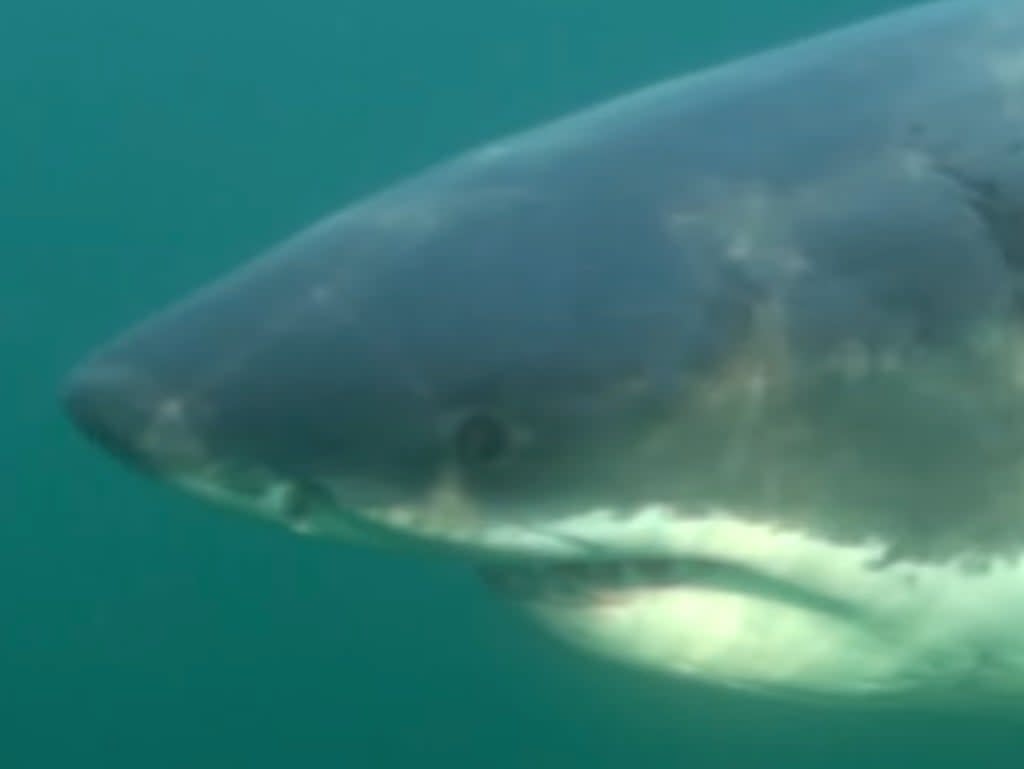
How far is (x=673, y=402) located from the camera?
7.46 ft

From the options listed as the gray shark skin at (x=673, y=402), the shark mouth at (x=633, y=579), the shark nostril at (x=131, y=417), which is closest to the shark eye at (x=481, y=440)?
the gray shark skin at (x=673, y=402)

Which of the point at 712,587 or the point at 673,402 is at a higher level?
the point at 673,402

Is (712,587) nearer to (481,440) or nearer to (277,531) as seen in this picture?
(481,440)

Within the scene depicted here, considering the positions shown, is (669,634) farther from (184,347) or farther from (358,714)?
(358,714)

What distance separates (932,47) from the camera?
2770 mm

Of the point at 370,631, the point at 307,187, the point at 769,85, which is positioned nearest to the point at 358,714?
the point at 370,631

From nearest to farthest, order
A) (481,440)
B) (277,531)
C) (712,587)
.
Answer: (481,440)
(712,587)
(277,531)

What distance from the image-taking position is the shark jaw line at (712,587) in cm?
222

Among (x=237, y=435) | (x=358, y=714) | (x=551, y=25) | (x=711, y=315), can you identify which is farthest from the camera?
(x=551, y=25)

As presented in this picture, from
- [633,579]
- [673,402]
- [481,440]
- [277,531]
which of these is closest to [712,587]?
[633,579]

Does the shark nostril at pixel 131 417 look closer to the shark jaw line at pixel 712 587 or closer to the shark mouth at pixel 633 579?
the shark jaw line at pixel 712 587

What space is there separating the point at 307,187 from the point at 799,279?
83.2 feet

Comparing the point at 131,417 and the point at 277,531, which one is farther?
the point at 277,531

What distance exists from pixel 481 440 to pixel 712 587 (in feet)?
1.09
